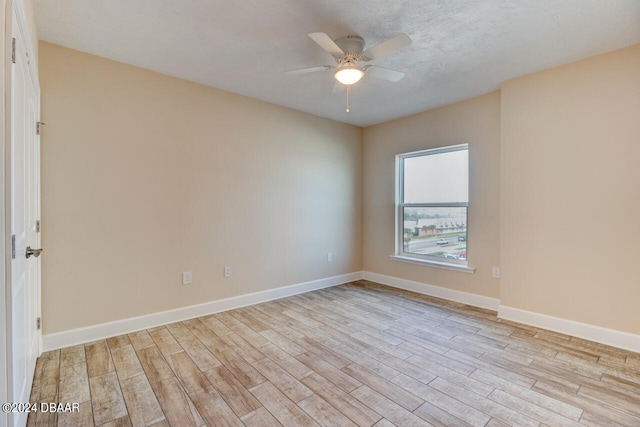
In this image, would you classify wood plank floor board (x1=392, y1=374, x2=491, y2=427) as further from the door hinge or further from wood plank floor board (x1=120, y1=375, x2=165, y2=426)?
the door hinge

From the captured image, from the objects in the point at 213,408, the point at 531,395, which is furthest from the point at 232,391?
the point at 531,395

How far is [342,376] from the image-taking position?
2.10m

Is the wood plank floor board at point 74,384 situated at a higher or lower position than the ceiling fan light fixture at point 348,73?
lower

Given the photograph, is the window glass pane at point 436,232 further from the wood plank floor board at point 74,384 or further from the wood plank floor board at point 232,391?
the wood plank floor board at point 74,384

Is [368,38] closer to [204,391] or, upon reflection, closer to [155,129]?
[155,129]

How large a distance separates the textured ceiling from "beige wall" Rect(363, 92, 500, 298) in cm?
53

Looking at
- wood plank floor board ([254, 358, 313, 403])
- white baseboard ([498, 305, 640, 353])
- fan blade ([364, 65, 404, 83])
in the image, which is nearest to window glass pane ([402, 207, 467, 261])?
white baseboard ([498, 305, 640, 353])

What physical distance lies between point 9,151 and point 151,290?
2006 millimetres

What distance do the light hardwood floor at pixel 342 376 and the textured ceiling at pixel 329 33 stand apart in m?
2.51

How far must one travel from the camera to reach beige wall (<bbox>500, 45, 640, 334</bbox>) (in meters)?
2.48

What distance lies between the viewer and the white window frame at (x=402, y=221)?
379cm

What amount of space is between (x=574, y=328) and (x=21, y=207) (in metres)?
4.25

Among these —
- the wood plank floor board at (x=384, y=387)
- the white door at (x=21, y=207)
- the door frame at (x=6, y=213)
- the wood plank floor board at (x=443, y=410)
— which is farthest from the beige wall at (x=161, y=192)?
the wood plank floor board at (x=443, y=410)

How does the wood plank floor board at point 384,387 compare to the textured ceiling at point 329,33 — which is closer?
the wood plank floor board at point 384,387
